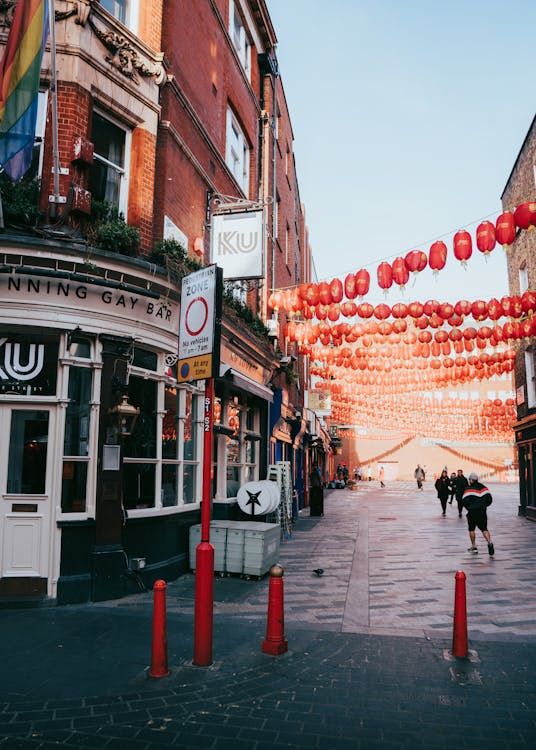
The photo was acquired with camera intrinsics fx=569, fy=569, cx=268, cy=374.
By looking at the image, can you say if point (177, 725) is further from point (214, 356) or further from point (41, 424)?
point (41, 424)

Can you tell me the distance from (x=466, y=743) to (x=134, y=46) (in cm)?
1083

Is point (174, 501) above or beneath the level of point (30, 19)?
beneath

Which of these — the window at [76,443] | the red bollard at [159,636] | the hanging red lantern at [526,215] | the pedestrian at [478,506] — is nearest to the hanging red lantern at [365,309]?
the pedestrian at [478,506]

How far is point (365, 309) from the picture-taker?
15016 mm

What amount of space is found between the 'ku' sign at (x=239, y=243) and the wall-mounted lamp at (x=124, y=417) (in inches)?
157

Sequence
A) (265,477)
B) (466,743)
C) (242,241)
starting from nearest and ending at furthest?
(466,743)
(242,241)
(265,477)

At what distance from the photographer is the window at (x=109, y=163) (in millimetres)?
9359

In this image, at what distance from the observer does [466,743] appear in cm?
410

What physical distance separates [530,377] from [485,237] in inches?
487

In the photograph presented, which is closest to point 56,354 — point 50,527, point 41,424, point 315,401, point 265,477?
point 41,424

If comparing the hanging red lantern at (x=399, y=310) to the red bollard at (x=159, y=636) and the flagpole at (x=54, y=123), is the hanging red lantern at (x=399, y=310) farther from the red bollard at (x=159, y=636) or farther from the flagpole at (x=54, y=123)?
the red bollard at (x=159, y=636)

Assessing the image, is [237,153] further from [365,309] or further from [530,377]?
[530,377]

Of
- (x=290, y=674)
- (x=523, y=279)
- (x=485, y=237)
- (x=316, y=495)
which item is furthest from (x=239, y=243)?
(x=523, y=279)

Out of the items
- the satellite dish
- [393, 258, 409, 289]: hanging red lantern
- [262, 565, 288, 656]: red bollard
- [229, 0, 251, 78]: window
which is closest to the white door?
[262, 565, 288, 656]: red bollard
